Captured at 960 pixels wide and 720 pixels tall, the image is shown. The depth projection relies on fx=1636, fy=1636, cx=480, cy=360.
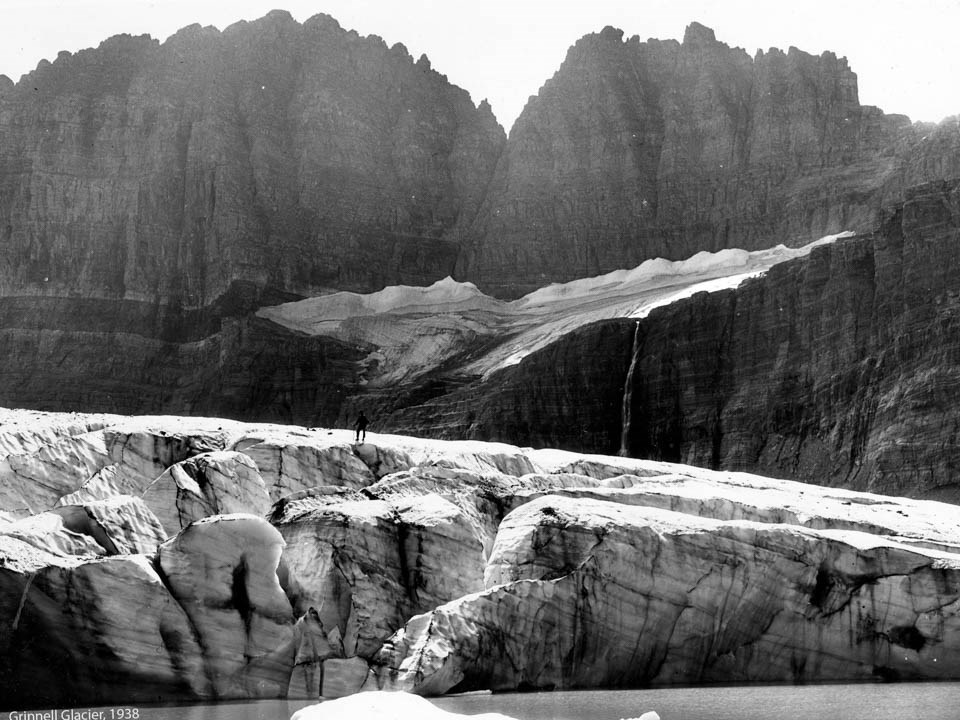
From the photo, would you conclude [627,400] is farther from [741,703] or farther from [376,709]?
[376,709]

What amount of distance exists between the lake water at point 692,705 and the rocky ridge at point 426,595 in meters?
1.53

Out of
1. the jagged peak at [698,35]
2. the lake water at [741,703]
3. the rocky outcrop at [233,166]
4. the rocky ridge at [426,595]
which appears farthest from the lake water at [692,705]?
the jagged peak at [698,35]

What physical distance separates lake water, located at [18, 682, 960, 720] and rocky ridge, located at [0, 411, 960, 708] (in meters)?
1.53

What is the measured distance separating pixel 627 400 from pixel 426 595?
259ft

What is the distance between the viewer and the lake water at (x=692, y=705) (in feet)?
115

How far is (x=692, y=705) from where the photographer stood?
3684cm

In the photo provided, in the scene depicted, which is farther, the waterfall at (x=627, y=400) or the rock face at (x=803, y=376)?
the waterfall at (x=627, y=400)

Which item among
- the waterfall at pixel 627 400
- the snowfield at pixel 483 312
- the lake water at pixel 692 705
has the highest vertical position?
the snowfield at pixel 483 312

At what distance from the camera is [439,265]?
166875 mm

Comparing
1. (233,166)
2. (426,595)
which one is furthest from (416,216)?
(426,595)

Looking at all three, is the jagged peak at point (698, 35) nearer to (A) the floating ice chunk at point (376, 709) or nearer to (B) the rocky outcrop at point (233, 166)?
(B) the rocky outcrop at point (233, 166)

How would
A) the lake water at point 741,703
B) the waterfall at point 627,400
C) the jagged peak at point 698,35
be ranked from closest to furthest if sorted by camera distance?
the lake water at point 741,703
the waterfall at point 627,400
the jagged peak at point 698,35

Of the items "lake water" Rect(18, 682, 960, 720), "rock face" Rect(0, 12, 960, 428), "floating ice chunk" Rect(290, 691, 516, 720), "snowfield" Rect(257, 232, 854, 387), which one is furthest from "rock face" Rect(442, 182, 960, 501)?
"floating ice chunk" Rect(290, 691, 516, 720)

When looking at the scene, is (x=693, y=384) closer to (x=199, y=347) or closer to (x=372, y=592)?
(x=199, y=347)
